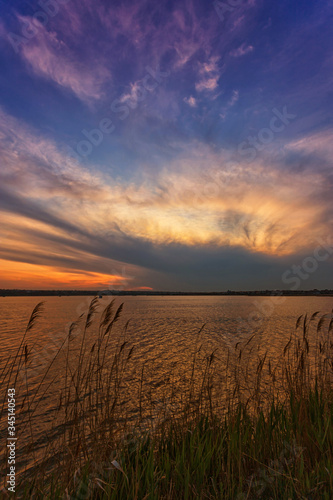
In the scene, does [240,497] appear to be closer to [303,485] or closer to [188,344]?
[303,485]

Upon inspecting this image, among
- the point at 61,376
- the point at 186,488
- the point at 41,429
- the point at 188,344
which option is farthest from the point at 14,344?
the point at 186,488

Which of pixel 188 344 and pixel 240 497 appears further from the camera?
pixel 188 344

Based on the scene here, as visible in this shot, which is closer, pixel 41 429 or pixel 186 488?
pixel 186 488

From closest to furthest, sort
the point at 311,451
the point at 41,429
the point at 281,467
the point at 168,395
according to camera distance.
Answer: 1. the point at 281,467
2. the point at 311,451
3. the point at 41,429
4. the point at 168,395

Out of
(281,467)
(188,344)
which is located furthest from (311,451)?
(188,344)

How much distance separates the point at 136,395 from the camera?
13.1m

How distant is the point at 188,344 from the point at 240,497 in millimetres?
23078

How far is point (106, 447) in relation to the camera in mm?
5031

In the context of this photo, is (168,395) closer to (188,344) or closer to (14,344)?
(188,344)

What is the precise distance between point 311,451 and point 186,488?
260 centimetres

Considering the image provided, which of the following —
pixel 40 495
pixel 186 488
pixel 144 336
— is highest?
pixel 186 488

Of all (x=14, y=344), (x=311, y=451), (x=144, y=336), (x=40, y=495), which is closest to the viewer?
(x=40, y=495)

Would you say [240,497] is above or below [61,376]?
above

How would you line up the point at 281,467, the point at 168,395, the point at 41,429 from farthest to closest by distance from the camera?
the point at 168,395 → the point at 41,429 → the point at 281,467
